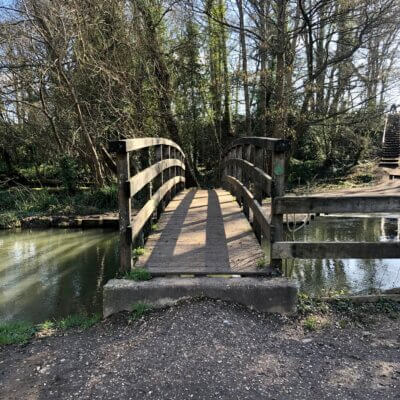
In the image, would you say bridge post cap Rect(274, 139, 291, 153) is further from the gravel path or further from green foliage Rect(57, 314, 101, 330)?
green foliage Rect(57, 314, 101, 330)

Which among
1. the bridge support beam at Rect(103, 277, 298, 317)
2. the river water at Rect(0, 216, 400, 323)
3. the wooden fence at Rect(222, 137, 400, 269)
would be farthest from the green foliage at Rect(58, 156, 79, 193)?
the wooden fence at Rect(222, 137, 400, 269)

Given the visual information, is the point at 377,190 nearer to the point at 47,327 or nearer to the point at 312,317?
the point at 312,317

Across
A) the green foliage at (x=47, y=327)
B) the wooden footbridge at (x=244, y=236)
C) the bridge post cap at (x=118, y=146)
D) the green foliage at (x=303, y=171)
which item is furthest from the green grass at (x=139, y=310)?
the green foliage at (x=303, y=171)

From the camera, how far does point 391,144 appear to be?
2080 cm

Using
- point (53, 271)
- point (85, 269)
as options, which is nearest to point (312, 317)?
point (85, 269)

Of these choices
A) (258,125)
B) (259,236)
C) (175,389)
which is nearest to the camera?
(175,389)

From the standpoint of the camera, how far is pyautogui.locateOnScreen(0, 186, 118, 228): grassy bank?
40.7 ft

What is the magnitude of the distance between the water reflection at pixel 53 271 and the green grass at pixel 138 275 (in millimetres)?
1617

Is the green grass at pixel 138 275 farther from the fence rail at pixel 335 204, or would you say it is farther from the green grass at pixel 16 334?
the fence rail at pixel 335 204

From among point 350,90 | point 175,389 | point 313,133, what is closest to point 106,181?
point 350,90

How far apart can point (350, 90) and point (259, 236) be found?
11834 mm

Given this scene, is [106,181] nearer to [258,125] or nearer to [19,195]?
[19,195]

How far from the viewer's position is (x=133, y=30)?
12.5m

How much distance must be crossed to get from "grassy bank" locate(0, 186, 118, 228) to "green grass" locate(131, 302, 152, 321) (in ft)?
30.1
